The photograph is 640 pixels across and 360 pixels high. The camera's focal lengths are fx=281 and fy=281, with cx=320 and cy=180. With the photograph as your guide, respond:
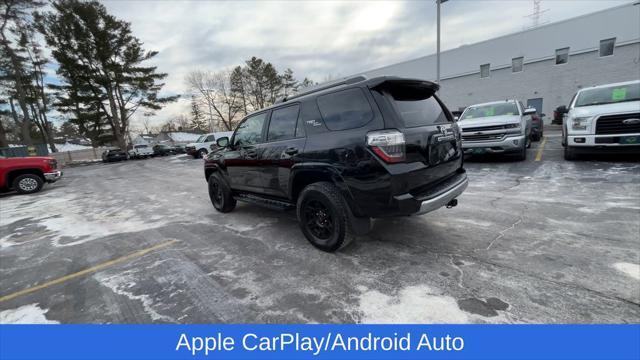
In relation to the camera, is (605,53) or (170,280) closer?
(170,280)

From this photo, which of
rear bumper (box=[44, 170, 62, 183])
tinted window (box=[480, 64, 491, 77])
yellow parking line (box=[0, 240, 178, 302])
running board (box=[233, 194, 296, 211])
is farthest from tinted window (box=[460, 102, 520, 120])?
tinted window (box=[480, 64, 491, 77])

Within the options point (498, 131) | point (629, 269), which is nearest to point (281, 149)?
point (629, 269)

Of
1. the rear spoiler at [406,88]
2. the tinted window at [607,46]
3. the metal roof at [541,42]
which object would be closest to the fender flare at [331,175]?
the rear spoiler at [406,88]

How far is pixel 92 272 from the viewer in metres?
3.23

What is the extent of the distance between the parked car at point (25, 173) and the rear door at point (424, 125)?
12.2 metres

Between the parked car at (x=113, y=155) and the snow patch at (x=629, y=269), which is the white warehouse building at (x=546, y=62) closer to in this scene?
the snow patch at (x=629, y=269)

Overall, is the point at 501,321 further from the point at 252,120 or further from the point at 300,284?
the point at 252,120

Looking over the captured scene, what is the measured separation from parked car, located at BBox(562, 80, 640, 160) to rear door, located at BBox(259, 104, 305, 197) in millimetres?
6801

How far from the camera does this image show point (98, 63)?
28547 mm

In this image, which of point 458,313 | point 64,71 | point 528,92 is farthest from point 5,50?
point 528,92

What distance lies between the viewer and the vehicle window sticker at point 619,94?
20.8 ft

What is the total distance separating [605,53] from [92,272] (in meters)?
30.9

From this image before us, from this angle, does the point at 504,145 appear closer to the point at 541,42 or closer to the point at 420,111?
the point at 420,111

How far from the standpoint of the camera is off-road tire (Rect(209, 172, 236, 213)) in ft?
16.8
